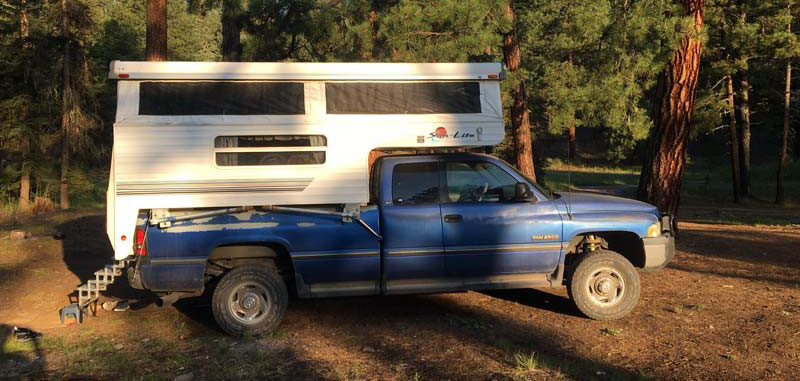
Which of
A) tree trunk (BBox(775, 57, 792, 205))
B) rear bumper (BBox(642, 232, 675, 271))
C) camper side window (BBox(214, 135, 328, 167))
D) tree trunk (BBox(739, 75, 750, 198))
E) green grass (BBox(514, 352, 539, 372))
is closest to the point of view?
green grass (BBox(514, 352, 539, 372))

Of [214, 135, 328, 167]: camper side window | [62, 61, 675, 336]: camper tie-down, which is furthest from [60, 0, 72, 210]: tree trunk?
[214, 135, 328, 167]: camper side window

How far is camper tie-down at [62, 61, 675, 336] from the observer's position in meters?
6.61

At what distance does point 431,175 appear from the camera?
711cm

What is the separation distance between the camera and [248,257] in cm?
688

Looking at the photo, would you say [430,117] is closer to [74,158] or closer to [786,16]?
[74,158]

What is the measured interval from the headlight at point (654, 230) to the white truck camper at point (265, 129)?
6.32 ft

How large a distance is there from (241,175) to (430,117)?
2045mm

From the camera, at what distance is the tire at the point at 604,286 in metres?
7.06

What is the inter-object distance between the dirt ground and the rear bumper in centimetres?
53

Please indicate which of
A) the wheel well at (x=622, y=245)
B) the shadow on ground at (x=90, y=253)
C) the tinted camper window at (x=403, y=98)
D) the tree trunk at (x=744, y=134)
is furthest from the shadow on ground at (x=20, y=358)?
the tree trunk at (x=744, y=134)

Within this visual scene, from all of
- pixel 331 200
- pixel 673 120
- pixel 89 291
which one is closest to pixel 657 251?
pixel 331 200

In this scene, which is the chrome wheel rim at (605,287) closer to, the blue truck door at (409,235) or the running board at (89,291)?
the blue truck door at (409,235)

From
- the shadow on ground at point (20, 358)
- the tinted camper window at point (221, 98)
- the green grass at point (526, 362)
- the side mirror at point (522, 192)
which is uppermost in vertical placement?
the tinted camper window at point (221, 98)

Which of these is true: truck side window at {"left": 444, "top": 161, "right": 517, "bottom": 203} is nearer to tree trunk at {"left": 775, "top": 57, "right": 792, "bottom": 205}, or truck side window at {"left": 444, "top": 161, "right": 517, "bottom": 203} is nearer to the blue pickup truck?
the blue pickup truck
